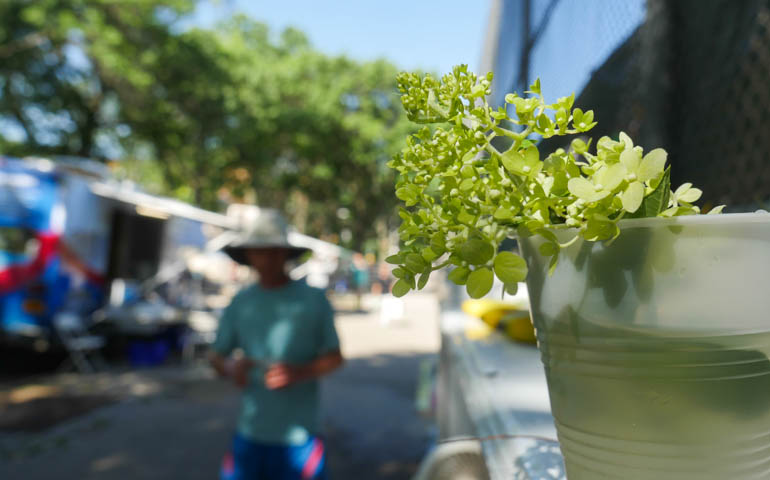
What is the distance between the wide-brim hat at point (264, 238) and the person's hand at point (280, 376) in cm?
70

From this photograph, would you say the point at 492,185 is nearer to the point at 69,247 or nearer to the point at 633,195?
the point at 633,195

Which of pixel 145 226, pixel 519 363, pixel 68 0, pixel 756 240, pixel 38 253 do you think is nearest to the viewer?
pixel 756 240

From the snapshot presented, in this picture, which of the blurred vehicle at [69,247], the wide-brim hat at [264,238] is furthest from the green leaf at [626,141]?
the blurred vehicle at [69,247]

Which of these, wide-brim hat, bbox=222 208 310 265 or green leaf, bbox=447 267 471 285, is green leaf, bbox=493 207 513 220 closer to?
green leaf, bbox=447 267 471 285

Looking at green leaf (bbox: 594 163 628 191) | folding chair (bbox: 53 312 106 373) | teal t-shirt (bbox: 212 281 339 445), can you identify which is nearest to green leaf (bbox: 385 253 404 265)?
green leaf (bbox: 594 163 628 191)

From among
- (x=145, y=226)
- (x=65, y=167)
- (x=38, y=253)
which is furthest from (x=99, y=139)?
(x=38, y=253)

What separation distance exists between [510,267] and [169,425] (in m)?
6.53

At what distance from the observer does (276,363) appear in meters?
2.88

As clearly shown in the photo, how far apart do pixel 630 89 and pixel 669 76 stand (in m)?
0.15

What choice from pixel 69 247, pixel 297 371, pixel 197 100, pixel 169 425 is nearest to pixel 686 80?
pixel 297 371

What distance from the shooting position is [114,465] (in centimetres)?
498

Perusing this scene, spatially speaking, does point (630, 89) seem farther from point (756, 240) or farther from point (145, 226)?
point (145, 226)

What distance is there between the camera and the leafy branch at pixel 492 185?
1.76ft

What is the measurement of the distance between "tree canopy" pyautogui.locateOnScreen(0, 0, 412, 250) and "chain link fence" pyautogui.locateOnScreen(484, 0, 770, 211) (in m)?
3.45
